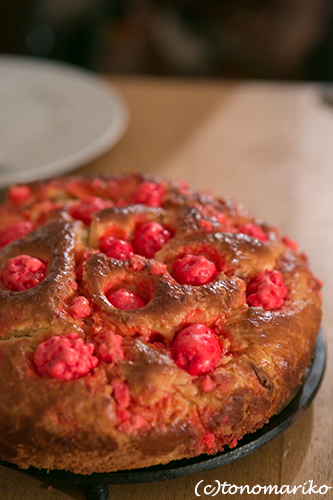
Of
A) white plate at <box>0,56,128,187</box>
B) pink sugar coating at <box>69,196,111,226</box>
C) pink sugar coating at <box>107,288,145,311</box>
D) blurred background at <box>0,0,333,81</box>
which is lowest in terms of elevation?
blurred background at <box>0,0,333,81</box>

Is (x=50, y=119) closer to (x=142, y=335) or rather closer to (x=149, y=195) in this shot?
(x=149, y=195)

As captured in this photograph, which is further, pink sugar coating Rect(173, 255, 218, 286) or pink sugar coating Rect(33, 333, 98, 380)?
pink sugar coating Rect(173, 255, 218, 286)

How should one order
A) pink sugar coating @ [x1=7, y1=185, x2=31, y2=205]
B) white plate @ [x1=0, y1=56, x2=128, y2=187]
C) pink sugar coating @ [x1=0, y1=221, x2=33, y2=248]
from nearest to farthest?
1. pink sugar coating @ [x1=0, y1=221, x2=33, y2=248]
2. pink sugar coating @ [x1=7, y1=185, x2=31, y2=205]
3. white plate @ [x1=0, y1=56, x2=128, y2=187]

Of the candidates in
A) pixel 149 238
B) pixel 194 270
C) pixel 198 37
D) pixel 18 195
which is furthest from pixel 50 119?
pixel 198 37

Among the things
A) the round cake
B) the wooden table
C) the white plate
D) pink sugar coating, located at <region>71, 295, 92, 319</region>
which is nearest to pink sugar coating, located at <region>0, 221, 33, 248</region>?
the round cake

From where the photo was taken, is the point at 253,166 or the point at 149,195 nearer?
the point at 149,195

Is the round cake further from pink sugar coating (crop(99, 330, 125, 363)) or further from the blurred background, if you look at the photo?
the blurred background

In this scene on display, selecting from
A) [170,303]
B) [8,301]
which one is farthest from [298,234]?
[8,301]

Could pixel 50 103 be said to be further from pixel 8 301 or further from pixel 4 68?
pixel 8 301
